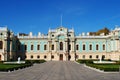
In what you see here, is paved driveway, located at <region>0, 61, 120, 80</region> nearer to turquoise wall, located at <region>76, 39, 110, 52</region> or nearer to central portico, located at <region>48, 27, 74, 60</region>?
central portico, located at <region>48, 27, 74, 60</region>

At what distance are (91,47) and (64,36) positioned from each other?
9322 millimetres

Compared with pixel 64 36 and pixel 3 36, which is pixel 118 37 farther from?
pixel 3 36

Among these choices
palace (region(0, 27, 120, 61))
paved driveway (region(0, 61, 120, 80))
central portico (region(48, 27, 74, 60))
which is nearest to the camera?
paved driveway (region(0, 61, 120, 80))

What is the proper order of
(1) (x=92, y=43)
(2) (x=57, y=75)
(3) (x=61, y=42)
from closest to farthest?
(2) (x=57, y=75)
(3) (x=61, y=42)
(1) (x=92, y=43)

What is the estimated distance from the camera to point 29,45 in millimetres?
82750

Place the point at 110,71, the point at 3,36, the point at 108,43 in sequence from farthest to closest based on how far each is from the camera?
the point at 108,43 → the point at 3,36 → the point at 110,71

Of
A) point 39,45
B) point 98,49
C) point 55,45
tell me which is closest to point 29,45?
A: point 39,45

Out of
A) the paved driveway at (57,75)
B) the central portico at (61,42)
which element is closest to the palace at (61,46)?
the central portico at (61,42)

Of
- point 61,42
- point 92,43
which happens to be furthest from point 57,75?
point 92,43

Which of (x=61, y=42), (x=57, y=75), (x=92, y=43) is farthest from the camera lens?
(x=92, y=43)

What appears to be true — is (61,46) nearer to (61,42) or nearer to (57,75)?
(61,42)

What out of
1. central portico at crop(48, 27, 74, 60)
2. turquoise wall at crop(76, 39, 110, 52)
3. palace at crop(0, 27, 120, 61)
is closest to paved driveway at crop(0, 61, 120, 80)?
central portico at crop(48, 27, 74, 60)

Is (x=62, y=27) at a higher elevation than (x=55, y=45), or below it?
higher

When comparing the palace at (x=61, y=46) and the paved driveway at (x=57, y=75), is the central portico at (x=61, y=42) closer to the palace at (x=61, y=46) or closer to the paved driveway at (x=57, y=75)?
the palace at (x=61, y=46)
